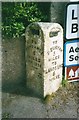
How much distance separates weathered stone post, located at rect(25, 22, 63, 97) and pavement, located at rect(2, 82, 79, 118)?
13 centimetres

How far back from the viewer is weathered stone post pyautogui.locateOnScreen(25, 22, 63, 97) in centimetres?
491

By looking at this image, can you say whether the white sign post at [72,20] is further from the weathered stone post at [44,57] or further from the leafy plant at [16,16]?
the leafy plant at [16,16]

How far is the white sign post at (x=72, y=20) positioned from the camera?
5.19 meters

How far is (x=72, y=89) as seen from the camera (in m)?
5.49

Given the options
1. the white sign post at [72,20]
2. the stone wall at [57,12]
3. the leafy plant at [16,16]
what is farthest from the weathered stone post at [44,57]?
the stone wall at [57,12]

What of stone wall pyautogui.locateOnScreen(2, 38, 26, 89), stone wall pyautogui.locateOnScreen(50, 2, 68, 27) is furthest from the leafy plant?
stone wall pyautogui.locateOnScreen(50, 2, 68, 27)

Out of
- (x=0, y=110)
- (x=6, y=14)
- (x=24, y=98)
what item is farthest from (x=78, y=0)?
(x=0, y=110)

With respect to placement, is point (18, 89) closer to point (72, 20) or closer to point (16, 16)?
point (16, 16)

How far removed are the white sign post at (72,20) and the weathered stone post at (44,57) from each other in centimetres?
18

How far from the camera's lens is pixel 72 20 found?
205 inches

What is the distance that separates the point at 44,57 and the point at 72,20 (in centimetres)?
80

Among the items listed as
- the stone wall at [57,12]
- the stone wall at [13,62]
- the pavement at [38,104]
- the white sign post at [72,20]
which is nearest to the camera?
the pavement at [38,104]

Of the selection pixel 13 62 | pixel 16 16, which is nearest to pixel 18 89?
pixel 13 62

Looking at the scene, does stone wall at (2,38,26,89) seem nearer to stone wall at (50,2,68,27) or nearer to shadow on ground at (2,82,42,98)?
shadow on ground at (2,82,42,98)
